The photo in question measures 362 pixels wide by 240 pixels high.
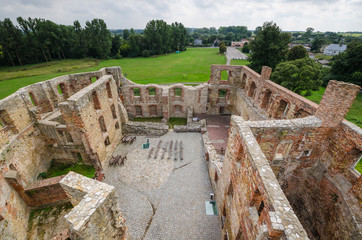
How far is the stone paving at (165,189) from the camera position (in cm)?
1011

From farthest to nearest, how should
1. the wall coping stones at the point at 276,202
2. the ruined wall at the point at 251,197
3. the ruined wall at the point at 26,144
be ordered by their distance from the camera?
the ruined wall at the point at 26,144 → the ruined wall at the point at 251,197 → the wall coping stones at the point at 276,202

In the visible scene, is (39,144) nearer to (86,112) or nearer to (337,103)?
(86,112)

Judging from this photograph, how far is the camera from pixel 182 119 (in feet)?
75.3

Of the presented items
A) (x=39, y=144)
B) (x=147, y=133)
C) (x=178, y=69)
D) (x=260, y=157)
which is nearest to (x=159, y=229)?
(x=260, y=157)

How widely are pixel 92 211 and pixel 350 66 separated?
147ft

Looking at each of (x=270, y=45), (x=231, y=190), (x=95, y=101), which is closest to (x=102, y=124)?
(x=95, y=101)

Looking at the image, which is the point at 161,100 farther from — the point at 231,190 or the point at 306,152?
the point at 306,152

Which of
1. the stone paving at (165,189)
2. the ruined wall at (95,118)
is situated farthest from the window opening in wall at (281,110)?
the ruined wall at (95,118)

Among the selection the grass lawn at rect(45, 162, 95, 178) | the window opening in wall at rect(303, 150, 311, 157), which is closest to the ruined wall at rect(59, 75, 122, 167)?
the grass lawn at rect(45, 162, 95, 178)

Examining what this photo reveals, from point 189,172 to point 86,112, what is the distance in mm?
9364

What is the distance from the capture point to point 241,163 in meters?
7.21

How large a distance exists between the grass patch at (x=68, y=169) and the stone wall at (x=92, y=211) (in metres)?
7.43

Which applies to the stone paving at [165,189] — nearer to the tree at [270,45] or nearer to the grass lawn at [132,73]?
the tree at [270,45]

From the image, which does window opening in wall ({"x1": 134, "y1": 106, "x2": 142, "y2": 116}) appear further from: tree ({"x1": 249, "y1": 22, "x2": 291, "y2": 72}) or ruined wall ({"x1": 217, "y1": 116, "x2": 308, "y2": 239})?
tree ({"x1": 249, "y1": 22, "x2": 291, "y2": 72})
